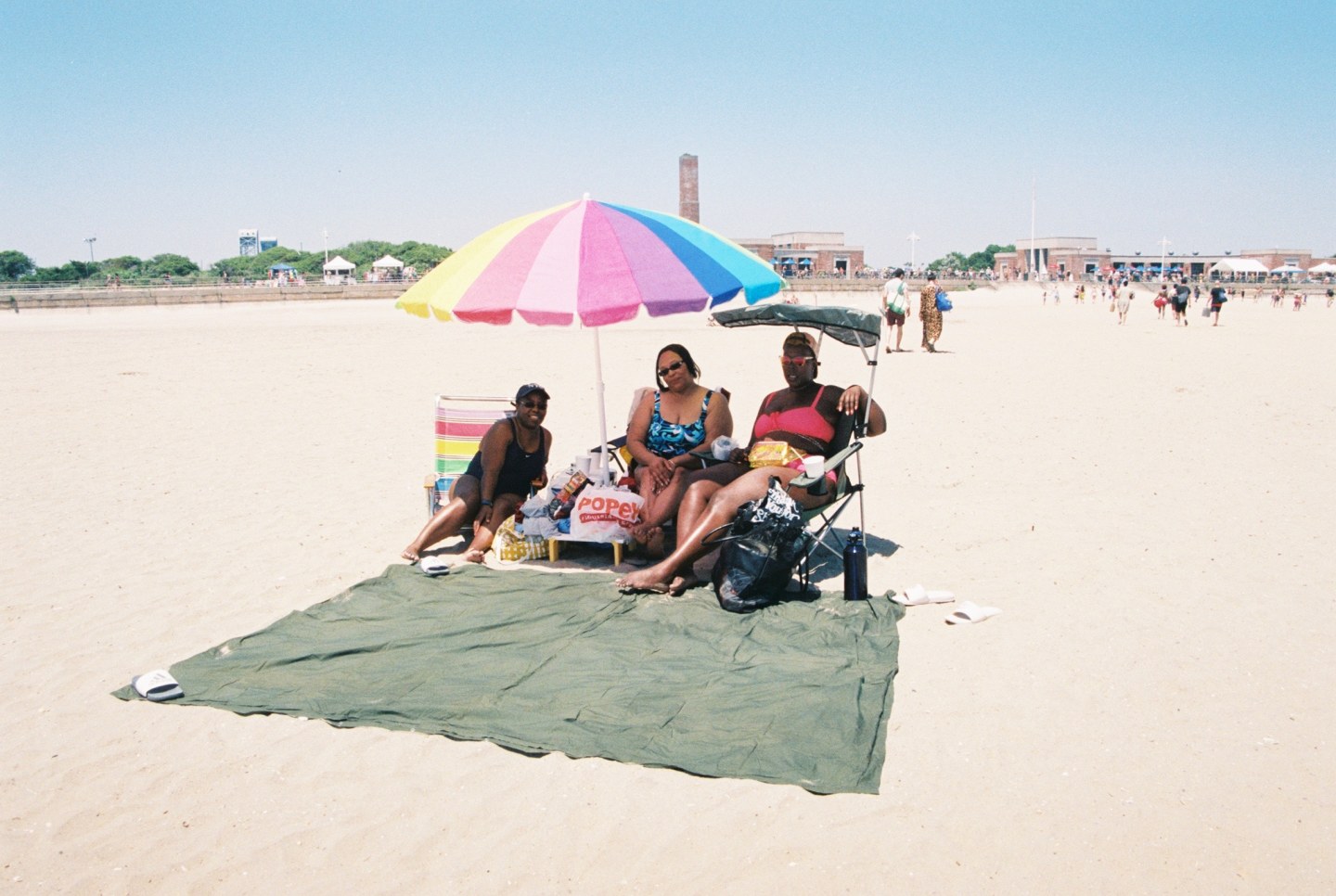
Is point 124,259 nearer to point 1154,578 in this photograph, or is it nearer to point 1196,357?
point 1196,357

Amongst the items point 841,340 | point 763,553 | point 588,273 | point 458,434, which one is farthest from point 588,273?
point 458,434

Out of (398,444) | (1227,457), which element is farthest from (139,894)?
(1227,457)

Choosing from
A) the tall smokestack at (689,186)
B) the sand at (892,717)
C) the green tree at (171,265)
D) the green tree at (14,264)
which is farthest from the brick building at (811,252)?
the sand at (892,717)

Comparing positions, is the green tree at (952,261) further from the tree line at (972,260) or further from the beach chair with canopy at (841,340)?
the beach chair with canopy at (841,340)

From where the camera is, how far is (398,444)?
31.3 feet

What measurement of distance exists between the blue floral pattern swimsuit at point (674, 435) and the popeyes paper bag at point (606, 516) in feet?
1.22

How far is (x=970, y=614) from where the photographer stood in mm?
4863

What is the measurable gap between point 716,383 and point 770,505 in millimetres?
9178

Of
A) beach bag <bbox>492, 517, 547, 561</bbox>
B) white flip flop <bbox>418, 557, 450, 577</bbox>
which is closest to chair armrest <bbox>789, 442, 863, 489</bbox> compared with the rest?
beach bag <bbox>492, 517, 547, 561</bbox>

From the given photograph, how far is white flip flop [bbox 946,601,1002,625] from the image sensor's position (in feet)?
15.9

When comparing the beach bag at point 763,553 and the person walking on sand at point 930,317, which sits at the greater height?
the person walking on sand at point 930,317

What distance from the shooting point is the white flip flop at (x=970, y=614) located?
15.9ft

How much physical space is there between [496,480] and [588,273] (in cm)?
152

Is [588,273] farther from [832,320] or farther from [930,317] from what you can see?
[930,317]
